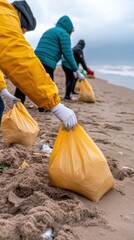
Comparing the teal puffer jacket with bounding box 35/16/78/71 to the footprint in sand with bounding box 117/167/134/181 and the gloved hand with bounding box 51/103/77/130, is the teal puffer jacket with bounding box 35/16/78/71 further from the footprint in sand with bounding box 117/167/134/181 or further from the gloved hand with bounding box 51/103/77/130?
the gloved hand with bounding box 51/103/77/130

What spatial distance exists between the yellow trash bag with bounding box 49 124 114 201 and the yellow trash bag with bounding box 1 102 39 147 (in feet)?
3.70

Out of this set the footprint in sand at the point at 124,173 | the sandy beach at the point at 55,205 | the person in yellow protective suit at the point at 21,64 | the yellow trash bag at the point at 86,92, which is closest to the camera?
the sandy beach at the point at 55,205

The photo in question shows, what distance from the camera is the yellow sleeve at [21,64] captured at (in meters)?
2.03

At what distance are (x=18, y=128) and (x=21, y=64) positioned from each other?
59.8 inches

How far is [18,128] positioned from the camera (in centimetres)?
350

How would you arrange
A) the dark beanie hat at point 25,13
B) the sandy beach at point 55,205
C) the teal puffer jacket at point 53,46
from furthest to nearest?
the teal puffer jacket at point 53,46 → the dark beanie hat at point 25,13 → the sandy beach at point 55,205

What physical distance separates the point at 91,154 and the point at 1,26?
3.06 ft

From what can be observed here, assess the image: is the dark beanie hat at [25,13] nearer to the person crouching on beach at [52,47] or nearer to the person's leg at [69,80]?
the person crouching on beach at [52,47]

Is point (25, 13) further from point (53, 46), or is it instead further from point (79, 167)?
point (53, 46)

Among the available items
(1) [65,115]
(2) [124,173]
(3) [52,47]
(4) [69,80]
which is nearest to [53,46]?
(3) [52,47]

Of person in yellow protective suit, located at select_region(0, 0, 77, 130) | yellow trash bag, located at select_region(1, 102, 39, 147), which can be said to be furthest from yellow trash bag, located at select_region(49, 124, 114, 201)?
yellow trash bag, located at select_region(1, 102, 39, 147)

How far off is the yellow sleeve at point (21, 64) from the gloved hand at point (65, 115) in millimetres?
82

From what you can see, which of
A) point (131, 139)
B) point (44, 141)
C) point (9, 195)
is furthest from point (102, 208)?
point (131, 139)

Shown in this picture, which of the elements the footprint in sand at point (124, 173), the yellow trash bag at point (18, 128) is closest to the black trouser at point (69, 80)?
the yellow trash bag at point (18, 128)
